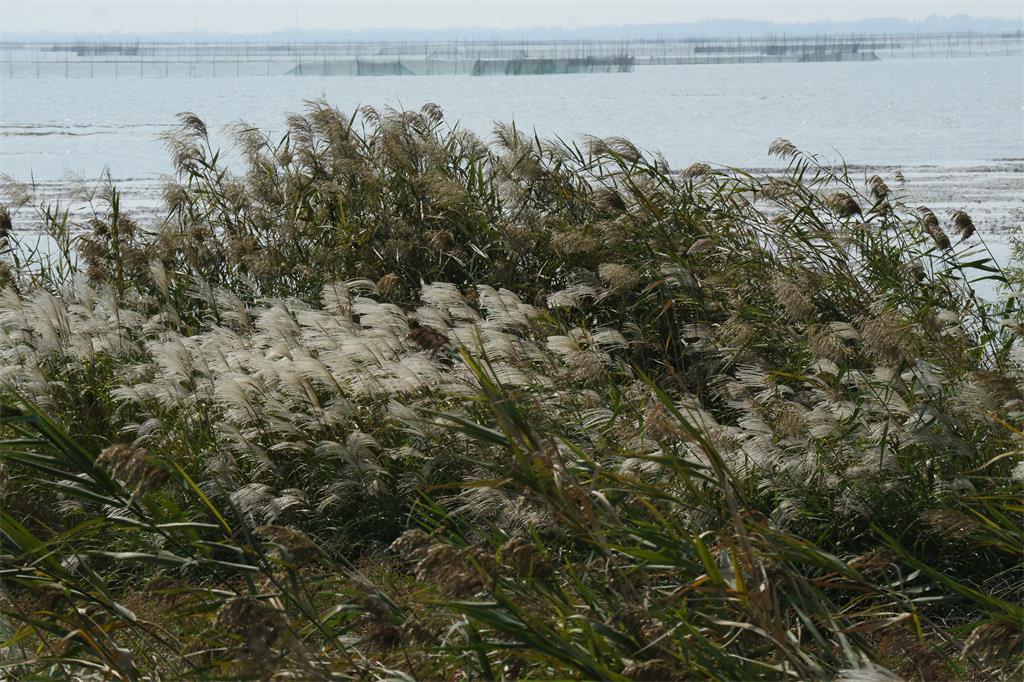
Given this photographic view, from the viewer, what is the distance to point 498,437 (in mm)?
2730

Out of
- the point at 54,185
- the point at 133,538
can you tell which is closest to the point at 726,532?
the point at 133,538

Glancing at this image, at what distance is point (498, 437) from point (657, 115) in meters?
26.0

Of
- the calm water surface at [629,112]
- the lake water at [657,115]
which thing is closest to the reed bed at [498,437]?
the lake water at [657,115]

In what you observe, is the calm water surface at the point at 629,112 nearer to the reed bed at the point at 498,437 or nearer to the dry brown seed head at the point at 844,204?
the reed bed at the point at 498,437

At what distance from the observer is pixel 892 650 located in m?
3.14

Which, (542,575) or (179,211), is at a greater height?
(179,211)

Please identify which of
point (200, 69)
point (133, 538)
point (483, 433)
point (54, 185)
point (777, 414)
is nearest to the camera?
point (483, 433)

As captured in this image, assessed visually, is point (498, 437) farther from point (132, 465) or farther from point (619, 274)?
point (619, 274)

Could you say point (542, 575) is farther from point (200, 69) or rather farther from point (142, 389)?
point (200, 69)

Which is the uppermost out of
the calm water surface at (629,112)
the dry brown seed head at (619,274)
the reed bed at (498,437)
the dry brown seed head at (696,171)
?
the calm water surface at (629,112)

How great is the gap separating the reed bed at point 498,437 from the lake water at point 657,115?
2997mm

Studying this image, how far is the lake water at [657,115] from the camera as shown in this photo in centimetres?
1856

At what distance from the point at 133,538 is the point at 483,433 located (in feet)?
7.27

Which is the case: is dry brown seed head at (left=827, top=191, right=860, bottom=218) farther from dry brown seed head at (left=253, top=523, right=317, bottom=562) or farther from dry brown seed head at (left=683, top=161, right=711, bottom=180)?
dry brown seed head at (left=253, top=523, right=317, bottom=562)
